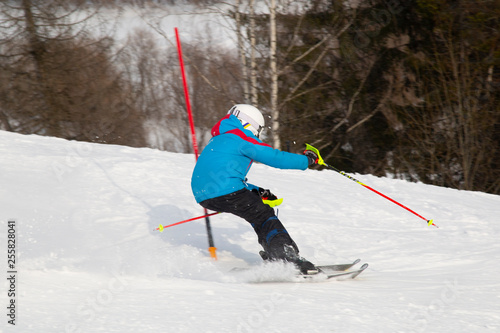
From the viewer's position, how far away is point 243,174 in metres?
4.25

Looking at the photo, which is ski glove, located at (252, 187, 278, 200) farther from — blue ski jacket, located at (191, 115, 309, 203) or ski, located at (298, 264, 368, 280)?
ski, located at (298, 264, 368, 280)

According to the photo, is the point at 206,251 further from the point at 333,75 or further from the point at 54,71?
the point at 54,71

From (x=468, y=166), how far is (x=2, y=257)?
14995mm

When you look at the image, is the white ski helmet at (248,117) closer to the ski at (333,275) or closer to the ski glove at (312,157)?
the ski glove at (312,157)

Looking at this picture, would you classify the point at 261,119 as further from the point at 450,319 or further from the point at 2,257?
the point at 2,257

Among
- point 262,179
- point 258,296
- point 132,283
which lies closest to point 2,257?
point 132,283

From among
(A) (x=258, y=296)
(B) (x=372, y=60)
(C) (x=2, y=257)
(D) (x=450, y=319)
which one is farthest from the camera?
(B) (x=372, y=60)

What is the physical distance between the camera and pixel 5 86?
57.9 ft

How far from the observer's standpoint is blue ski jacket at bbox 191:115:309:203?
411 cm

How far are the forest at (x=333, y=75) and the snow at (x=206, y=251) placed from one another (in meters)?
7.53

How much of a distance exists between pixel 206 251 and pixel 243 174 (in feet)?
3.86

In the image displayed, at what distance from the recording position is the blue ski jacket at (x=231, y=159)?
162 inches

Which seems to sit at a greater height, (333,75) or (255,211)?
(255,211)

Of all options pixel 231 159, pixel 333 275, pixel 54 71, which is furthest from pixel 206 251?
pixel 54 71
